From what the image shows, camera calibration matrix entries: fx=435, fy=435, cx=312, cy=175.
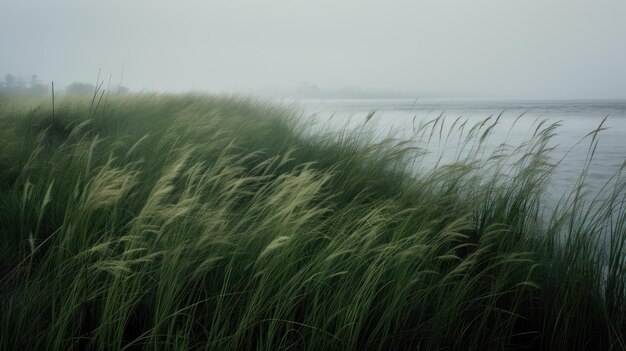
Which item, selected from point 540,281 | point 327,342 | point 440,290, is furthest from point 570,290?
point 327,342

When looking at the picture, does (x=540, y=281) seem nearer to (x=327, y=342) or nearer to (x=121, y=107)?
(x=327, y=342)

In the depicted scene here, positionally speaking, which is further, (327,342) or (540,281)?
(540,281)

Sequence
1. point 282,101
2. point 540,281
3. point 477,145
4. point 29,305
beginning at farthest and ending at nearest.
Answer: point 282,101 < point 477,145 < point 540,281 < point 29,305

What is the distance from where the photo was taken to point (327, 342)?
1.70 metres

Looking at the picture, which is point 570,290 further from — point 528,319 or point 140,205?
point 140,205

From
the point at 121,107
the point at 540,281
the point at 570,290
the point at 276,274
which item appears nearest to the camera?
the point at 276,274

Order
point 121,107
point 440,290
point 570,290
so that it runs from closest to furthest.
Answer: point 440,290 < point 570,290 < point 121,107

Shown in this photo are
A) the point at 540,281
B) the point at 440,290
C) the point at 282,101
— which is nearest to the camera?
the point at 440,290

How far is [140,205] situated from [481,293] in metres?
2.03

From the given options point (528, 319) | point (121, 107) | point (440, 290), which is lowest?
point (528, 319)

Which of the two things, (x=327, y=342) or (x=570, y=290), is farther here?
(x=570, y=290)

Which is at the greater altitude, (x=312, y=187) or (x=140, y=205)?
(x=312, y=187)

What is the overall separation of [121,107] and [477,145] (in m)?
5.65

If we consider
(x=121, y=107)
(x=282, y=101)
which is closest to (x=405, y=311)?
(x=121, y=107)
